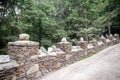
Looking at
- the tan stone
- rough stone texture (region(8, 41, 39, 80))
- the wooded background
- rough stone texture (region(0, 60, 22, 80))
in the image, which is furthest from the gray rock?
the wooded background

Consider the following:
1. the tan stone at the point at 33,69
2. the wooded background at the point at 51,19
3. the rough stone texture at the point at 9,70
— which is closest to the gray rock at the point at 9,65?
the rough stone texture at the point at 9,70

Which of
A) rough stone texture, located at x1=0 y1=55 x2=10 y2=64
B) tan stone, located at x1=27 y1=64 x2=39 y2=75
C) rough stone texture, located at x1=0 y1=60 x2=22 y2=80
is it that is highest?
rough stone texture, located at x1=0 y1=55 x2=10 y2=64

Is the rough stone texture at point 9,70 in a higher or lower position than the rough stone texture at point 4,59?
lower

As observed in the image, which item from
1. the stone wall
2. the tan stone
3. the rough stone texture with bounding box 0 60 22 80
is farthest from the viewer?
the tan stone

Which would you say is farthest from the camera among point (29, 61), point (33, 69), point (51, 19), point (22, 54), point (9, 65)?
point (51, 19)

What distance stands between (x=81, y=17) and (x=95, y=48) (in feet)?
25.0

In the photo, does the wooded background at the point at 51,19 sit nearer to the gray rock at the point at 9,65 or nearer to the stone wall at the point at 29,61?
the stone wall at the point at 29,61

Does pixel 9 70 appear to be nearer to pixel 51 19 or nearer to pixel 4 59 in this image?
pixel 4 59

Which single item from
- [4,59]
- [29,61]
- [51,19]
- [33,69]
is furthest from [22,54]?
[51,19]

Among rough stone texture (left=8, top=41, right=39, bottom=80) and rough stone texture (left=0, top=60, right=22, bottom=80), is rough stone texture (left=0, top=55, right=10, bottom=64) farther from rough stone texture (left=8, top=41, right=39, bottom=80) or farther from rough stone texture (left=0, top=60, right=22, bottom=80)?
rough stone texture (left=8, top=41, right=39, bottom=80)

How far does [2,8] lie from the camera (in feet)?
32.4

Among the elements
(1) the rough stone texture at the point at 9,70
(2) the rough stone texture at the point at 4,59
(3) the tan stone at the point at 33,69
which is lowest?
(3) the tan stone at the point at 33,69

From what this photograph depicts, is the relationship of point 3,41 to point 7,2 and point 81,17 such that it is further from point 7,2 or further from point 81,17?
point 81,17

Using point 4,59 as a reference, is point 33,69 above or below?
below
